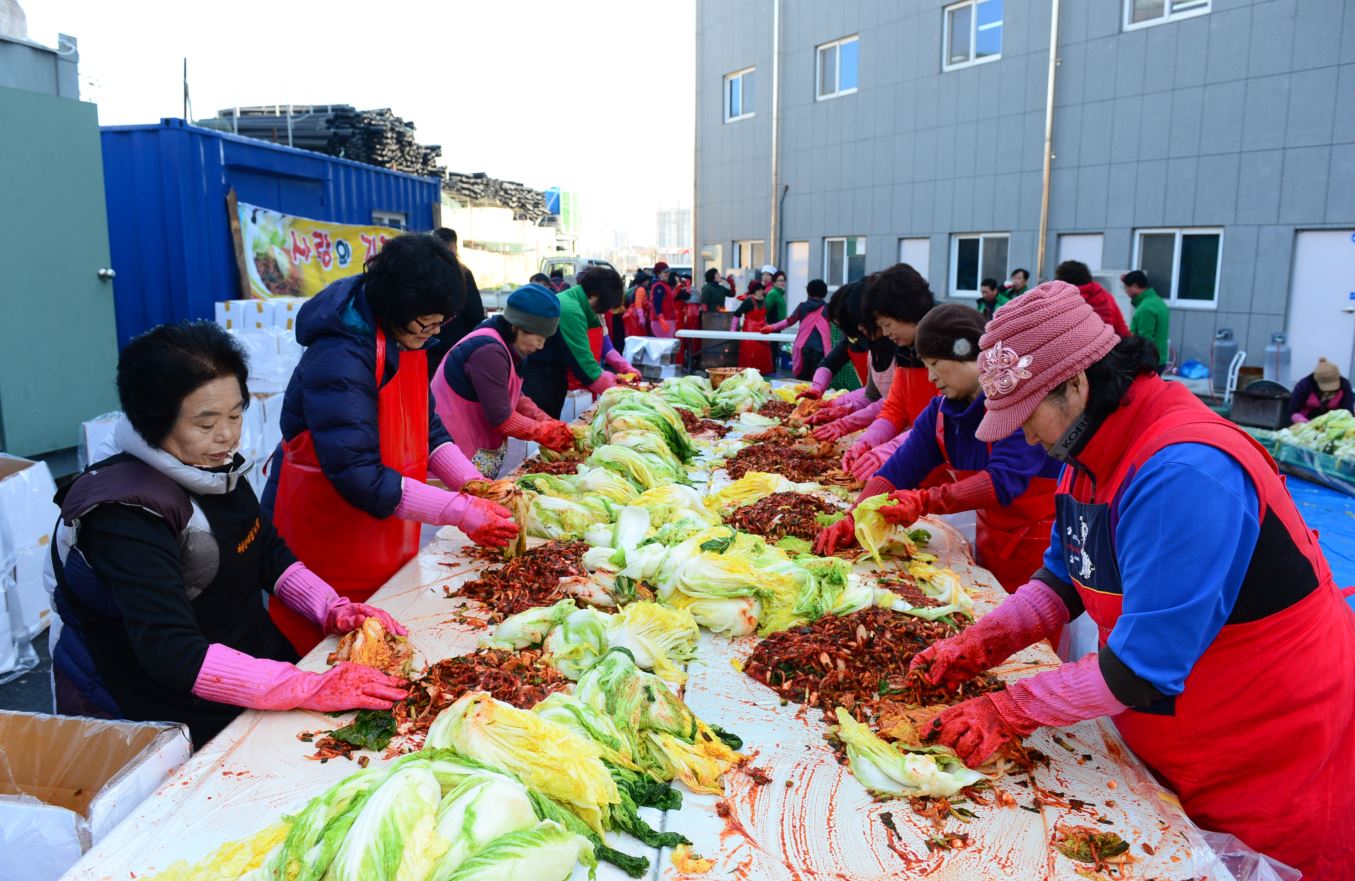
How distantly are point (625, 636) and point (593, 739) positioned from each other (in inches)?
25.2

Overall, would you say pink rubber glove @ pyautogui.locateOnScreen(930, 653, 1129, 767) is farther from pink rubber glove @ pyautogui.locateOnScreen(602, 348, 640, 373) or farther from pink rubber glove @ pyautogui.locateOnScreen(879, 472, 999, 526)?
pink rubber glove @ pyautogui.locateOnScreen(602, 348, 640, 373)

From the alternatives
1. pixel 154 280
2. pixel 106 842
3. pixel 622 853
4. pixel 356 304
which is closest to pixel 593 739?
pixel 622 853

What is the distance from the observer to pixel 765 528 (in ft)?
13.6

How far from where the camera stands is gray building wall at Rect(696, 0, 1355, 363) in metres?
12.4

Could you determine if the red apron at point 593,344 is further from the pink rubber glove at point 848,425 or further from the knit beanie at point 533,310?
the pink rubber glove at point 848,425

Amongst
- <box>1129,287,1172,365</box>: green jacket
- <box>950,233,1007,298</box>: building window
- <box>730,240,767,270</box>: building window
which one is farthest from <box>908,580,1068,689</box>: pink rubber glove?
<box>730,240,767,270</box>: building window

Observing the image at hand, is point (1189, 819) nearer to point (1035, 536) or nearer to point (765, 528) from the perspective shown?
point (1035, 536)

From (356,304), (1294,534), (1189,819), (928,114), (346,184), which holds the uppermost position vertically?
(928,114)

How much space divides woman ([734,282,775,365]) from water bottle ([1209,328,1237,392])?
6657 millimetres

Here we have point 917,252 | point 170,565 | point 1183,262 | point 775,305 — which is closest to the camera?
point 170,565

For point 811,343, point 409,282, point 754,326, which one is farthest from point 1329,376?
point 409,282

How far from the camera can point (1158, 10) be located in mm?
13969

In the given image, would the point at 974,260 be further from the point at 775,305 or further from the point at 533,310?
the point at 533,310

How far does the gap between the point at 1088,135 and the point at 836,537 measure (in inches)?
547
